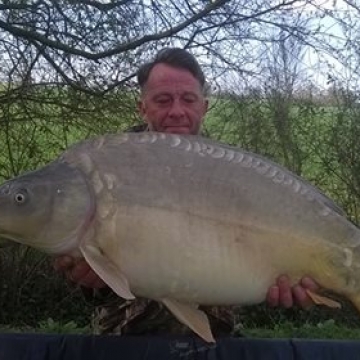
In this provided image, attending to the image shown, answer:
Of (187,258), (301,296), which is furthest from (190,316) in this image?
(301,296)

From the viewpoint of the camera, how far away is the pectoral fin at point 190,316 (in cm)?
171

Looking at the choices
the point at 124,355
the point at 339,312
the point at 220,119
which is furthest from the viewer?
the point at 220,119

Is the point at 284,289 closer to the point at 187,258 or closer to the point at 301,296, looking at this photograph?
the point at 301,296

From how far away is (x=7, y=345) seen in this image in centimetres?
198

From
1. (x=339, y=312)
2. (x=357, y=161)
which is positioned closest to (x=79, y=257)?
(x=339, y=312)

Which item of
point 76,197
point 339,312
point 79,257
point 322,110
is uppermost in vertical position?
point 322,110

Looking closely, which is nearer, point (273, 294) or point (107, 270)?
point (107, 270)

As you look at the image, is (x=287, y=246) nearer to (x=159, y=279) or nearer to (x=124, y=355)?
(x=159, y=279)

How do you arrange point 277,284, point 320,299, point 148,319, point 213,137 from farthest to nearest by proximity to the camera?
point 213,137 < point 148,319 < point 320,299 < point 277,284

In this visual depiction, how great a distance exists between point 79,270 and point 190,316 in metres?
0.30

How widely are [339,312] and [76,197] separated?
170 inches

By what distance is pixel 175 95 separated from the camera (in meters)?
2.23

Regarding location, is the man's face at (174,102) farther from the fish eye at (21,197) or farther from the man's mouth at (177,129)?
the fish eye at (21,197)

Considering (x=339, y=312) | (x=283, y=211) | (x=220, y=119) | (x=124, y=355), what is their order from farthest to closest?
(x=220, y=119) → (x=339, y=312) → (x=124, y=355) → (x=283, y=211)
